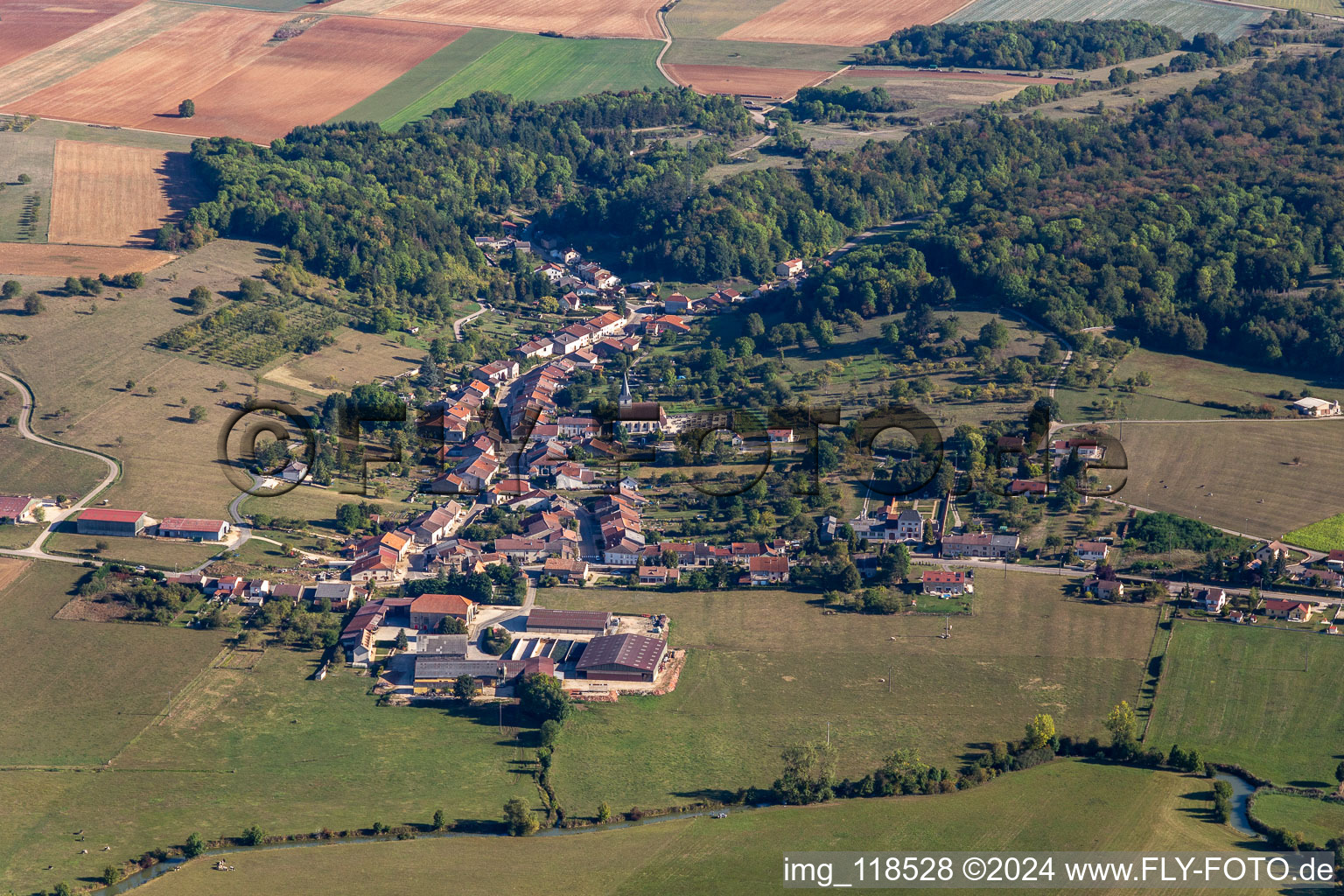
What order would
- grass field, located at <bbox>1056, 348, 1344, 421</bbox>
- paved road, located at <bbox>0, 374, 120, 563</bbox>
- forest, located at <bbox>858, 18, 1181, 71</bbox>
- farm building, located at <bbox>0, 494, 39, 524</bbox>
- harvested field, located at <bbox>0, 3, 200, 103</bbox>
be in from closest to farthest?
1. paved road, located at <bbox>0, 374, 120, 563</bbox>
2. farm building, located at <bbox>0, 494, 39, 524</bbox>
3. grass field, located at <bbox>1056, 348, 1344, 421</bbox>
4. harvested field, located at <bbox>0, 3, 200, 103</bbox>
5. forest, located at <bbox>858, 18, 1181, 71</bbox>

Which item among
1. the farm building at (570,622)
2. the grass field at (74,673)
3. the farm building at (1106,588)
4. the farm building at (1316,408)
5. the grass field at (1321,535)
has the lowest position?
the grass field at (74,673)

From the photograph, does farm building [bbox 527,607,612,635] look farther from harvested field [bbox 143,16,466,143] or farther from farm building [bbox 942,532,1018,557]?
harvested field [bbox 143,16,466,143]

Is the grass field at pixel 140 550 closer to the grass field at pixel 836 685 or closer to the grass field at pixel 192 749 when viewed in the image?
the grass field at pixel 192 749

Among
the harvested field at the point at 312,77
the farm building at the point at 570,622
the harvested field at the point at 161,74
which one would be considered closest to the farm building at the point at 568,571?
the farm building at the point at 570,622

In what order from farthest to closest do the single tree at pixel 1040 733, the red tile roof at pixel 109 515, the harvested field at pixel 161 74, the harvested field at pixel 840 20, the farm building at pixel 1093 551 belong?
1. the harvested field at pixel 840 20
2. the harvested field at pixel 161 74
3. the red tile roof at pixel 109 515
4. the farm building at pixel 1093 551
5. the single tree at pixel 1040 733

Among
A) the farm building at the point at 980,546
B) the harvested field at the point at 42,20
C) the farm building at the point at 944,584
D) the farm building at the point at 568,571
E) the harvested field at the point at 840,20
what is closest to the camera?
the farm building at the point at 944,584

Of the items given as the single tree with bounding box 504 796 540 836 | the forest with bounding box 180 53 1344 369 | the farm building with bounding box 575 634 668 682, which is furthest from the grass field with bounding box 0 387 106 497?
the single tree with bounding box 504 796 540 836

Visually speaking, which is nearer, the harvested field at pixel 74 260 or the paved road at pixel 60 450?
the paved road at pixel 60 450
